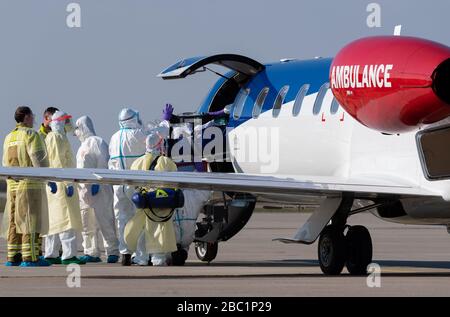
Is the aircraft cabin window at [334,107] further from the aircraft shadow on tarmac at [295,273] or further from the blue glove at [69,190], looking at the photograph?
the blue glove at [69,190]

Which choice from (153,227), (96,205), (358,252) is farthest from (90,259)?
(358,252)

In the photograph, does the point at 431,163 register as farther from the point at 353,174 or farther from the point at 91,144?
the point at 91,144

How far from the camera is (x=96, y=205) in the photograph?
968 inches

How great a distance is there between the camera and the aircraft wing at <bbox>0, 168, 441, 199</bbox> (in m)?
20.2

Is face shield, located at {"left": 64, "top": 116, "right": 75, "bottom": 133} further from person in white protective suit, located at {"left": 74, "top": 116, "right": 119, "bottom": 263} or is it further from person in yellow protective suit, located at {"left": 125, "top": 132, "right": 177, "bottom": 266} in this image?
person in yellow protective suit, located at {"left": 125, "top": 132, "right": 177, "bottom": 266}

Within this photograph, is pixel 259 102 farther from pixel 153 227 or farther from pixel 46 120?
pixel 46 120

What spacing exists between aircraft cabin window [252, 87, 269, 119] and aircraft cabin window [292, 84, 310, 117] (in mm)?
1449

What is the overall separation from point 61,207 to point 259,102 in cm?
400

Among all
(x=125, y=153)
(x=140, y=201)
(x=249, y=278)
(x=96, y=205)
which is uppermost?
(x=125, y=153)

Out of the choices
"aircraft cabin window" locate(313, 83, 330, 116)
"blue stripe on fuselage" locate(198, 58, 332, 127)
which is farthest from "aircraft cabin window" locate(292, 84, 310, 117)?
"aircraft cabin window" locate(313, 83, 330, 116)

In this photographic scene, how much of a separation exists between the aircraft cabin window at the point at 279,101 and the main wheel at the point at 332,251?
10.9 ft
